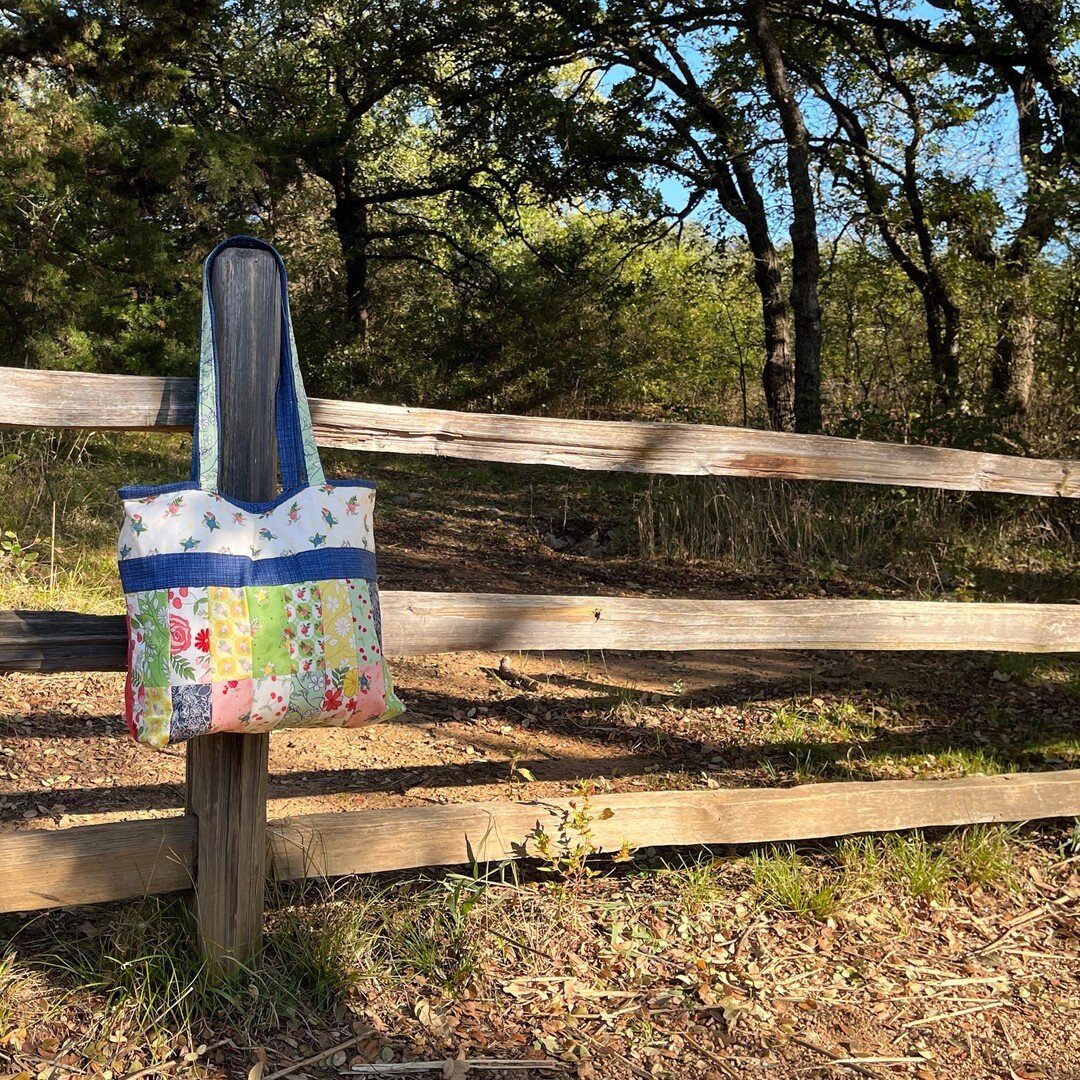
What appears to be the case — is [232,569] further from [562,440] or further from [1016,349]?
[1016,349]

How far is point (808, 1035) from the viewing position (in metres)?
2.79

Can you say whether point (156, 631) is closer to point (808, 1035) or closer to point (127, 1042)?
point (127, 1042)

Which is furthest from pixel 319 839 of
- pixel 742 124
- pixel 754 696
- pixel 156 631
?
pixel 742 124

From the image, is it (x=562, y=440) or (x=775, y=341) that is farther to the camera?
(x=775, y=341)

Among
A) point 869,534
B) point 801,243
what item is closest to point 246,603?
point 869,534

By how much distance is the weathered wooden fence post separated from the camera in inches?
96.6

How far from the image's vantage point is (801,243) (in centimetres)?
939

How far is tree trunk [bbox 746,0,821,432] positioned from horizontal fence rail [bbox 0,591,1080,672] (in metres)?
6.04

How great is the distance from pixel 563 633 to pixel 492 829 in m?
0.59

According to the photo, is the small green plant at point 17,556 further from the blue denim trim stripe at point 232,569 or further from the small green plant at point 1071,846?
the small green plant at point 1071,846

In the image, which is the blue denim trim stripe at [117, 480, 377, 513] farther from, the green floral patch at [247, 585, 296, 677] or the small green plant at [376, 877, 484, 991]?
the small green plant at [376, 877, 484, 991]

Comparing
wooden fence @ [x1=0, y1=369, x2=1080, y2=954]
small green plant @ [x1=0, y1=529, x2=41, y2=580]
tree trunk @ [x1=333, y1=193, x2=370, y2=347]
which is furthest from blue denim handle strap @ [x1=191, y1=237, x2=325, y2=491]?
tree trunk @ [x1=333, y1=193, x2=370, y2=347]

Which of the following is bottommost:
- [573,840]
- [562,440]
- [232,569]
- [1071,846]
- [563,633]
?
[1071,846]

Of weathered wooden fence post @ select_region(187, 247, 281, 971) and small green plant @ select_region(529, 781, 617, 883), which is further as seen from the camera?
small green plant @ select_region(529, 781, 617, 883)
